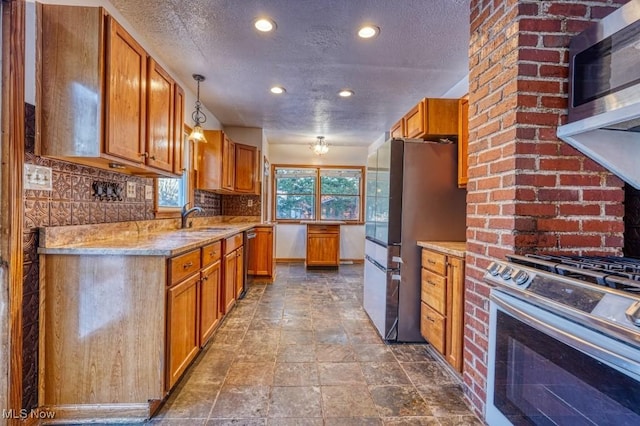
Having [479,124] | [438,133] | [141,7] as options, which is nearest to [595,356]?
[479,124]

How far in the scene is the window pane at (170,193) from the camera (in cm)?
295

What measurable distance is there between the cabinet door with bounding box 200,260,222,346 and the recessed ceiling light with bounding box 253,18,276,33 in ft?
5.94

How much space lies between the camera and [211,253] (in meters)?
2.43

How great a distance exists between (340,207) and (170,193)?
400cm

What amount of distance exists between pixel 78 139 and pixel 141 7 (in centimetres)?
117

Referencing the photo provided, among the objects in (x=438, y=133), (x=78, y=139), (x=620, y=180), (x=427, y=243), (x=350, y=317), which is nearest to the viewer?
(x=620, y=180)

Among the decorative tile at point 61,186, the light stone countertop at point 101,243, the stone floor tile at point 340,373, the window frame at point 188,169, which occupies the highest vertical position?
the window frame at point 188,169

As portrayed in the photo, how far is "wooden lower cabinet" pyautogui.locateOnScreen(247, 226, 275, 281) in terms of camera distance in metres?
4.51

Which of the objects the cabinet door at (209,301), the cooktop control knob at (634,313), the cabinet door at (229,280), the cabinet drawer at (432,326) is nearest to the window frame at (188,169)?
the cabinet door at (229,280)

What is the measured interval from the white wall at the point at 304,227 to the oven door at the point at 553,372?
5229mm

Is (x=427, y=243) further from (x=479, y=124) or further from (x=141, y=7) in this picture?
(x=141, y=7)

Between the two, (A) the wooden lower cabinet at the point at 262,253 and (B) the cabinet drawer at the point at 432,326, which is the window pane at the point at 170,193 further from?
(B) the cabinet drawer at the point at 432,326

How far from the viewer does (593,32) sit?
1266mm

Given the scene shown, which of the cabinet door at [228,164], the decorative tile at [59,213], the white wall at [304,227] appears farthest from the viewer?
the white wall at [304,227]
